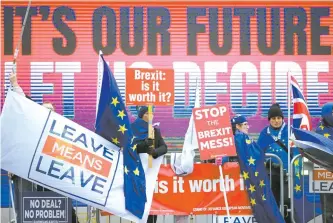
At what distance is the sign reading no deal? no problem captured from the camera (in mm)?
12680

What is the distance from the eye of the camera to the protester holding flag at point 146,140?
41.5ft

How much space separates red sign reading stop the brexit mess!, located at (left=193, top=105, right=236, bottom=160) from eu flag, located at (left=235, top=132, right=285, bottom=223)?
0.40m

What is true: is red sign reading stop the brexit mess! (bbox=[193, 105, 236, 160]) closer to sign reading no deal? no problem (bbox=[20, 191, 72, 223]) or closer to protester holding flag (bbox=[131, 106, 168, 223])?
protester holding flag (bbox=[131, 106, 168, 223])

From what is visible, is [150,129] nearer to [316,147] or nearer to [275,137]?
[275,137]

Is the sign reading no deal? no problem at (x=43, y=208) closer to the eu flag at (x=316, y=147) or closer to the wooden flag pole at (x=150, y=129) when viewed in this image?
the wooden flag pole at (x=150, y=129)

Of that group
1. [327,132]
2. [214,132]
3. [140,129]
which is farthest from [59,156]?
[327,132]

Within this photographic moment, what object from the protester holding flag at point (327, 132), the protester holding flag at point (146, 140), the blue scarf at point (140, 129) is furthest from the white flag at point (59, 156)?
the protester holding flag at point (327, 132)

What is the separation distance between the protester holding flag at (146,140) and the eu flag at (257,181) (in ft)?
3.32

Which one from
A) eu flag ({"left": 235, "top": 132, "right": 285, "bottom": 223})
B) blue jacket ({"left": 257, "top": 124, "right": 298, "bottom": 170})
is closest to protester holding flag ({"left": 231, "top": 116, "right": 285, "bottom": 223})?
eu flag ({"left": 235, "top": 132, "right": 285, "bottom": 223})

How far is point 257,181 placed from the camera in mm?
12945

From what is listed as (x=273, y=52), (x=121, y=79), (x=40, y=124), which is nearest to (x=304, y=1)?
(x=273, y=52)

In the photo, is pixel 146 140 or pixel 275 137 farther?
pixel 275 137

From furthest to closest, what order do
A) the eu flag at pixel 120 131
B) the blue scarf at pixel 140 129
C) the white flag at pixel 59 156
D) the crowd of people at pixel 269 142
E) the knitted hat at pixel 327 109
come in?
1. the blue scarf at pixel 140 129
2. the knitted hat at pixel 327 109
3. the crowd of people at pixel 269 142
4. the eu flag at pixel 120 131
5. the white flag at pixel 59 156

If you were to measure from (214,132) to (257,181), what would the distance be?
886 mm
